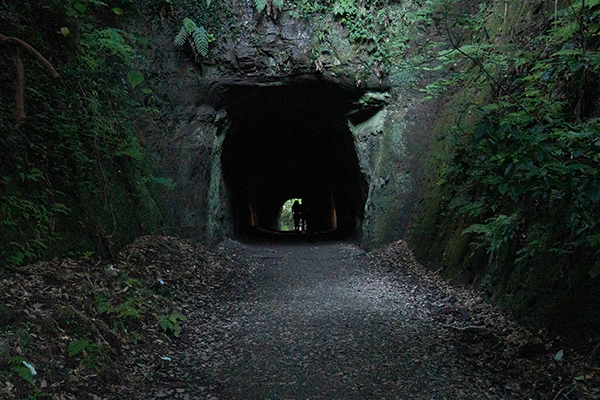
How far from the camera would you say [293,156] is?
20844mm

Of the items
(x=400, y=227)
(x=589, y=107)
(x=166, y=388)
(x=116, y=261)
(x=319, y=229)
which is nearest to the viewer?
(x=166, y=388)

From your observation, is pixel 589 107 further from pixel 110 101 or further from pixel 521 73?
pixel 110 101

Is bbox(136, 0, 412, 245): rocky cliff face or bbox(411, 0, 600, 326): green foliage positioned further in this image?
bbox(136, 0, 412, 245): rocky cliff face

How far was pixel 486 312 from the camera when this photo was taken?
518 cm

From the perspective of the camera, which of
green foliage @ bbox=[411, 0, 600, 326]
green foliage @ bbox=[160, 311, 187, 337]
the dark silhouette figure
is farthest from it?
the dark silhouette figure

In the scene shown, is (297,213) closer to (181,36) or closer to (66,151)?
(181,36)

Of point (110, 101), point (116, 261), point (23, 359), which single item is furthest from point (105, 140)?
point (23, 359)

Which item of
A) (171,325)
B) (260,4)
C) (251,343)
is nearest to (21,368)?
(171,325)

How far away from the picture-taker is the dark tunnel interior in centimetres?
1269

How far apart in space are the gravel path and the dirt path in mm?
11

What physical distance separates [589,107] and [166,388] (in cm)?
576

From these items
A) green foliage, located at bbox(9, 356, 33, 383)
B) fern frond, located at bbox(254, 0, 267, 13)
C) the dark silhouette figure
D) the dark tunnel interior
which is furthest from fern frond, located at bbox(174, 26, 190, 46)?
the dark silhouette figure

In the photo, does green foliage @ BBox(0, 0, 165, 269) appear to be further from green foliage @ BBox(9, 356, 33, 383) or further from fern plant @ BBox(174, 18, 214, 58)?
fern plant @ BBox(174, 18, 214, 58)

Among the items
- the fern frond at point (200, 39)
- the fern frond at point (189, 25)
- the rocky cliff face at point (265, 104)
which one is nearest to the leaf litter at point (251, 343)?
Result: the rocky cliff face at point (265, 104)
